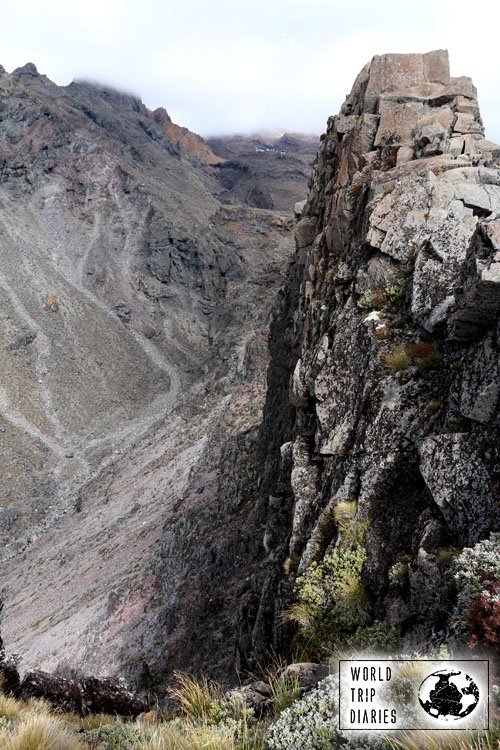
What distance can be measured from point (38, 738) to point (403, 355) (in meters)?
7.45

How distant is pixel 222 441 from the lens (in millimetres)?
36531

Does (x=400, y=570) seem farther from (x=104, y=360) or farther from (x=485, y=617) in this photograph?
(x=104, y=360)

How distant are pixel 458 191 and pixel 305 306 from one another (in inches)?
305

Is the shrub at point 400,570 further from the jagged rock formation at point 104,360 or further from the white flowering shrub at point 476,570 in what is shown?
the jagged rock formation at point 104,360

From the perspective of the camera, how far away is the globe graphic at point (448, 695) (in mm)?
3992

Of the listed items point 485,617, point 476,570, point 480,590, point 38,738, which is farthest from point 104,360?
point 485,617

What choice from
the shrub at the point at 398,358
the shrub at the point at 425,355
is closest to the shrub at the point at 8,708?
the shrub at the point at 398,358

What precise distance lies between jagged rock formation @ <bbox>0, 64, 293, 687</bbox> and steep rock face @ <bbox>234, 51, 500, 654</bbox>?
12.3 metres

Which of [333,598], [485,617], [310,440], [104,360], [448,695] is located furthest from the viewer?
[104,360]

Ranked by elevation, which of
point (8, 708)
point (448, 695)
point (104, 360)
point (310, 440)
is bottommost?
point (8, 708)

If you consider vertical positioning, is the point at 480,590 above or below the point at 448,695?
above

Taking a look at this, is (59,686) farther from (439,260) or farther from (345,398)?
(439,260)

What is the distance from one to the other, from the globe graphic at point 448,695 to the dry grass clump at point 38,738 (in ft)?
11.7

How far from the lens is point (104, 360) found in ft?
248
